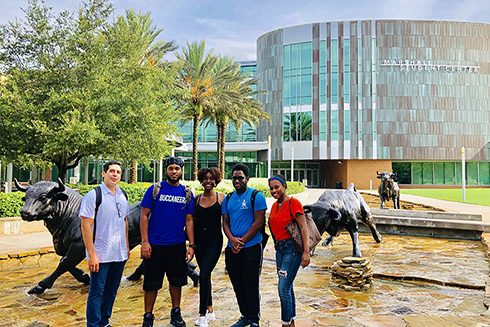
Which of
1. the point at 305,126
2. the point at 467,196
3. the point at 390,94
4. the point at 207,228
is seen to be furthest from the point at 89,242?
the point at 390,94

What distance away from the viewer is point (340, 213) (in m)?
7.40

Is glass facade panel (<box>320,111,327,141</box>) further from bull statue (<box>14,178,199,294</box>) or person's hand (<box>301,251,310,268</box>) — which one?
person's hand (<box>301,251,310,268</box>)

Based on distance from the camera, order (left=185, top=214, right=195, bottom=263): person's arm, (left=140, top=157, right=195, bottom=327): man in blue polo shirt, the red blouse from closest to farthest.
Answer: the red blouse < (left=140, top=157, right=195, bottom=327): man in blue polo shirt < (left=185, top=214, right=195, bottom=263): person's arm

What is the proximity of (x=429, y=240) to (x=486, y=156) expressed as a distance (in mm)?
42923

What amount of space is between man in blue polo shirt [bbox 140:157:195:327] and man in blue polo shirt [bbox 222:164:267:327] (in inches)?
19.9

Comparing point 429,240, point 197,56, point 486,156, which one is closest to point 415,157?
point 486,156

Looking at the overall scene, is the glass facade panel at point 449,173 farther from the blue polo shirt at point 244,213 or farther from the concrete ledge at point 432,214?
the blue polo shirt at point 244,213

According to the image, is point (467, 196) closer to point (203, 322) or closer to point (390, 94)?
point (390, 94)

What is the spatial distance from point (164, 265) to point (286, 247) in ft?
4.60

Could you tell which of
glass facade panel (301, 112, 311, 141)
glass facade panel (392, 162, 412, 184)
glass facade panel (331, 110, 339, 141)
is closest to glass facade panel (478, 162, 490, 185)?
glass facade panel (392, 162, 412, 184)

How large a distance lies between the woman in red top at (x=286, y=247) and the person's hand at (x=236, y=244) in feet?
1.26

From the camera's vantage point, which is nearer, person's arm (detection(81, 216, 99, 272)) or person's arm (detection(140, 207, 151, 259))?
person's arm (detection(81, 216, 99, 272))

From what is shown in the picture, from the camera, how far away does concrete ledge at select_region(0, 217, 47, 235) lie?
10.1 m

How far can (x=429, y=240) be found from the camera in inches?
429
